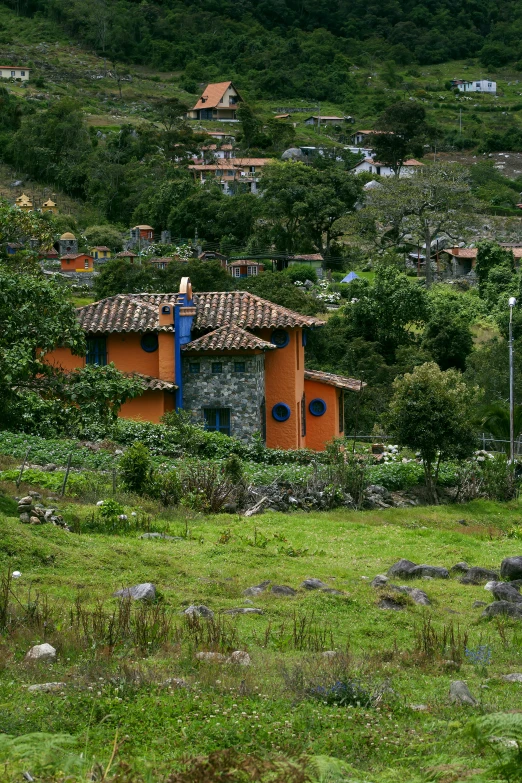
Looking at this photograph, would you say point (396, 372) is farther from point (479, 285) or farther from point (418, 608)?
point (418, 608)

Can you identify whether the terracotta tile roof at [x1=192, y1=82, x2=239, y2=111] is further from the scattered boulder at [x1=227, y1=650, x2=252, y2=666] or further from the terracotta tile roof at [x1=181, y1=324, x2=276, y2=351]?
the scattered boulder at [x1=227, y1=650, x2=252, y2=666]

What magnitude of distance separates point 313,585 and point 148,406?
48.5 feet

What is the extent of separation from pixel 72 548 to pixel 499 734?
8.35m

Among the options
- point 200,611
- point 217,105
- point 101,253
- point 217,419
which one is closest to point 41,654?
point 200,611

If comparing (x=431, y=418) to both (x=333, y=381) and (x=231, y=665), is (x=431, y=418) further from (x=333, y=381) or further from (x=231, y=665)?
(x=231, y=665)

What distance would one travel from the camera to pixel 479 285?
62.6 meters

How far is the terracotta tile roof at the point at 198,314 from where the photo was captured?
2827 cm

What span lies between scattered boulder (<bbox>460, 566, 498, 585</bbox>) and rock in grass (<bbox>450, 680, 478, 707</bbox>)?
5.83m

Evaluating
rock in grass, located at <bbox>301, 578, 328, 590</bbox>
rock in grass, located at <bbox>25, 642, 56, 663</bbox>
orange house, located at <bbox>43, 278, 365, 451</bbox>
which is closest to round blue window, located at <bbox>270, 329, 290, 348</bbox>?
orange house, located at <bbox>43, 278, 365, 451</bbox>

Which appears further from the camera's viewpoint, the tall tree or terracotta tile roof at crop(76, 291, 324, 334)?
the tall tree

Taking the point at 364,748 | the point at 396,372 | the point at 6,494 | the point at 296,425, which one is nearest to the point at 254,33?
the point at 396,372

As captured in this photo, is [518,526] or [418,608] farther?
[518,526]

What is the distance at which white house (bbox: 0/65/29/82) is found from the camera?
11719cm

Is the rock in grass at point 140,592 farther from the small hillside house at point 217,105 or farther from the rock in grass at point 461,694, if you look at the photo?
the small hillside house at point 217,105
